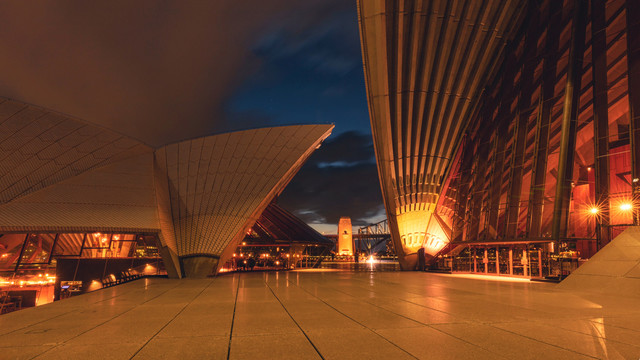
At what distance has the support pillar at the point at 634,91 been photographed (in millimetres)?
15117

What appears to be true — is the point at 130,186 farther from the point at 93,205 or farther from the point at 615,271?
the point at 615,271

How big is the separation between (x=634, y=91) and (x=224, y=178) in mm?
19767

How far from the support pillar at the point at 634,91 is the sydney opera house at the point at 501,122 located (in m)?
0.04

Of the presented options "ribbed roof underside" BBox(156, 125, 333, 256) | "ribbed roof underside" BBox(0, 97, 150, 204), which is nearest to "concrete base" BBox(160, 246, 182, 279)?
"ribbed roof underside" BBox(156, 125, 333, 256)

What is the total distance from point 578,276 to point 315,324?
11.2 meters

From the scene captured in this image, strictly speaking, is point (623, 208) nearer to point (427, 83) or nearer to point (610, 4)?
point (610, 4)

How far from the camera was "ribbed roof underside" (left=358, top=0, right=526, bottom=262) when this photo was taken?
67.1 feet

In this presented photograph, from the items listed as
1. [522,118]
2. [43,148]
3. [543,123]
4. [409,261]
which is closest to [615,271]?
[543,123]

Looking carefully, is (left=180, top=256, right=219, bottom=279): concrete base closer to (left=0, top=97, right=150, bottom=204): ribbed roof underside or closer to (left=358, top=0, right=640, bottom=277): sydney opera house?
(left=0, top=97, right=150, bottom=204): ribbed roof underside

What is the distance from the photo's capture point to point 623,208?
50.9 ft

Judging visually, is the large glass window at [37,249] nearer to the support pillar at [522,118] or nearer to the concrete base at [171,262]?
the concrete base at [171,262]

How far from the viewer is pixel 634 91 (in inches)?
617

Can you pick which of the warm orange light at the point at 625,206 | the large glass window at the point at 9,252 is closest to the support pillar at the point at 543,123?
the warm orange light at the point at 625,206

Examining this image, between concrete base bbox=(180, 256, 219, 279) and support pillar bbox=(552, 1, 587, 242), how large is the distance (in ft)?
55.4
